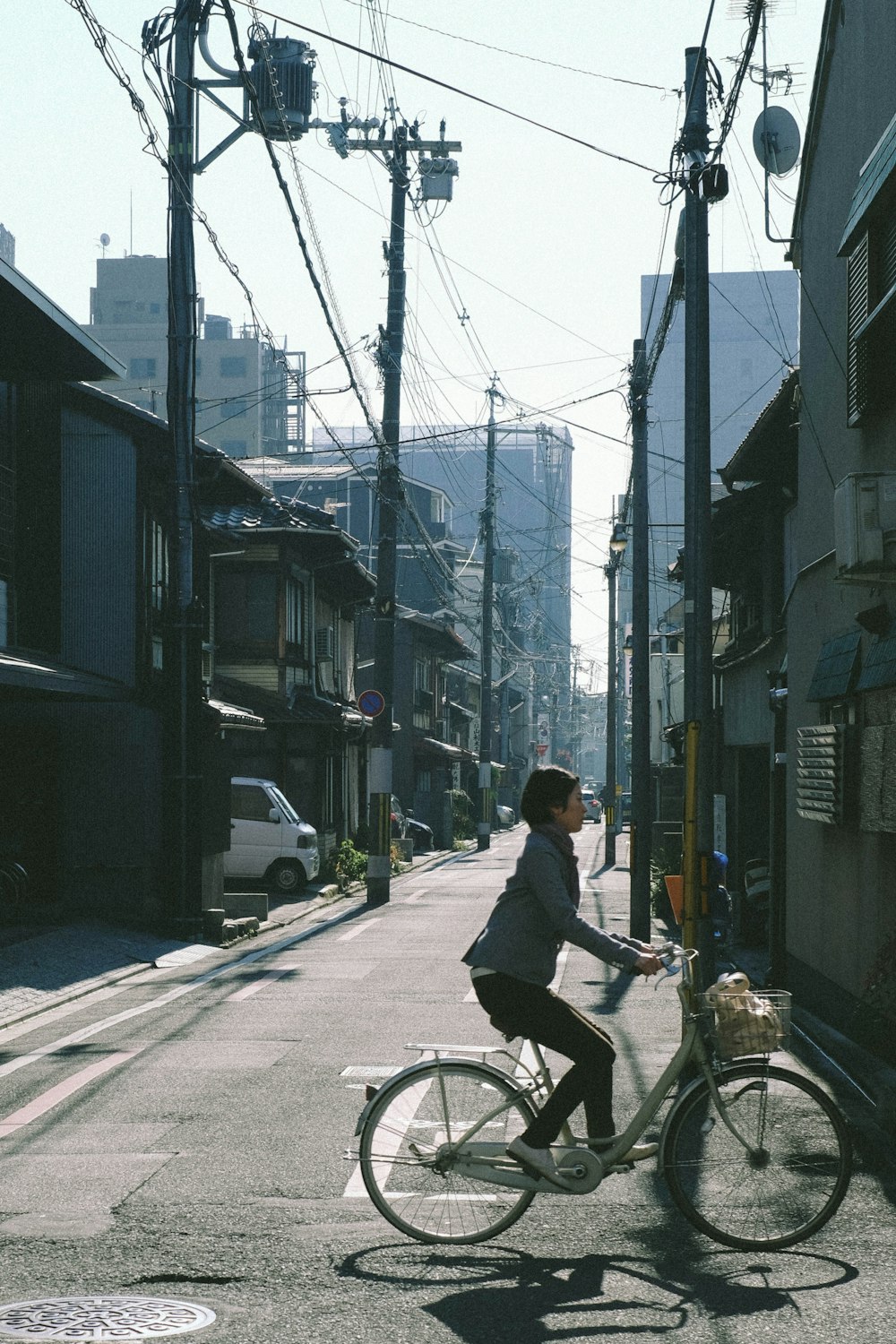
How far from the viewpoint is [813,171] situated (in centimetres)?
1466

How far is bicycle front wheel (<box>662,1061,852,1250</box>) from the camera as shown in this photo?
5.85m

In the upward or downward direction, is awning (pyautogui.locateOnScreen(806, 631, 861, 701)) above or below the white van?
above

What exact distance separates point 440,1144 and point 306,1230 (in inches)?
27.8

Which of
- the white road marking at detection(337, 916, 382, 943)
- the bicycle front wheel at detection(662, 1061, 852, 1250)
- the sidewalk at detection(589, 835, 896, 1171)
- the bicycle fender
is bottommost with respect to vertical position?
the white road marking at detection(337, 916, 382, 943)

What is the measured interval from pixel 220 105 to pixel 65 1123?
535 inches

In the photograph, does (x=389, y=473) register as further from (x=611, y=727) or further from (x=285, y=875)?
(x=611, y=727)

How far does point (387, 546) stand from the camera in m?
28.1

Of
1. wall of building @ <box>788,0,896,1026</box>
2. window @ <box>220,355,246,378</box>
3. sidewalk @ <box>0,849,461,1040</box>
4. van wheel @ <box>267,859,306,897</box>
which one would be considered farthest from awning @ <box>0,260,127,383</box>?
window @ <box>220,355,246,378</box>

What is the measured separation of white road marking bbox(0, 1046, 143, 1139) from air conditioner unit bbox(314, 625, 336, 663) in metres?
26.6

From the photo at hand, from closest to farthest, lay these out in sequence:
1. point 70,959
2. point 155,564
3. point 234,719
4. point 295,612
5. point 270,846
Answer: point 70,959 → point 234,719 → point 155,564 → point 270,846 → point 295,612

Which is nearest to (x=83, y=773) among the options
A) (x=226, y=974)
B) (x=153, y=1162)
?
(x=226, y=974)

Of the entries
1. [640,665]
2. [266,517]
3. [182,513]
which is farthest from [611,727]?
[182,513]

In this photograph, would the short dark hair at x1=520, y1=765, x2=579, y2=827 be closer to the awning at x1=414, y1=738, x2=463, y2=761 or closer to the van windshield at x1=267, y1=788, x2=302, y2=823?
the van windshield at x1=267, y1=788, x2=302, y2=823

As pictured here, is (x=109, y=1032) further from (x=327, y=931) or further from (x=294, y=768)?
(x=294, y=768)
